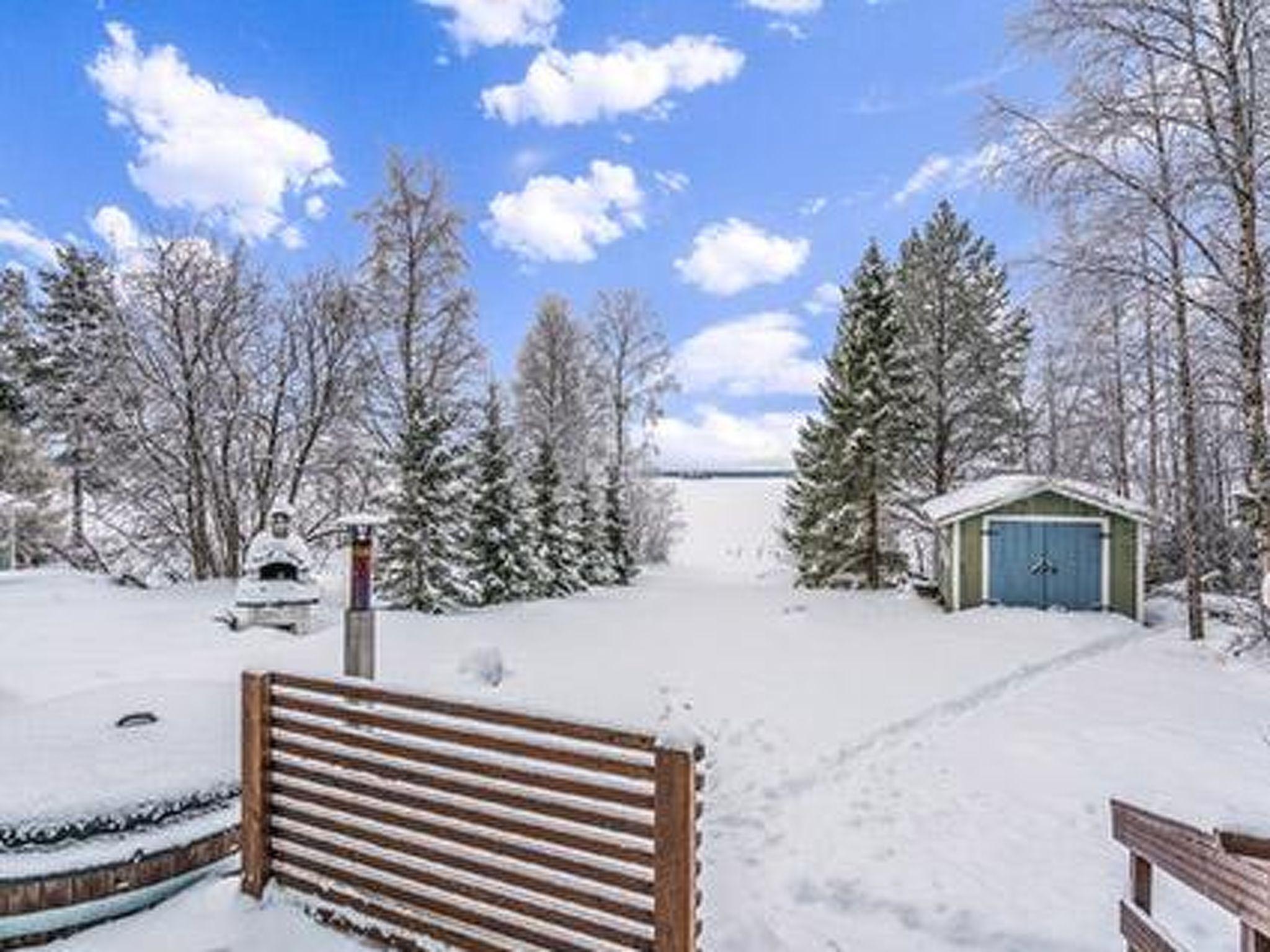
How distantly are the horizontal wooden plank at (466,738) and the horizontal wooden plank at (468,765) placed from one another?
1.9 inches

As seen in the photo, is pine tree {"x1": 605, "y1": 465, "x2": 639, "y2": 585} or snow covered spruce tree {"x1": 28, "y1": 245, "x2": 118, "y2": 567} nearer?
snow covered spruce tree {"x1": 28, "y1": 245, "x2": 118, "y2": 567}

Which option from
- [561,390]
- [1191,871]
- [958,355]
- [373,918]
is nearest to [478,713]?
[373,918]

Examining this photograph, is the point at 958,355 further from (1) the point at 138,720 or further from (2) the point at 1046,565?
(1) the point at 138,720

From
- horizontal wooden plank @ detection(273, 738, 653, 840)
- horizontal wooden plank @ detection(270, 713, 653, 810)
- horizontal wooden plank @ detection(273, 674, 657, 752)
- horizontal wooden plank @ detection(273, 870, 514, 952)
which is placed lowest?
horizontal wooden plank @ detection(273, 870, 514, 952)

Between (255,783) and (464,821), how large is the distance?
4.14 ft

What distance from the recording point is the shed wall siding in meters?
13.9

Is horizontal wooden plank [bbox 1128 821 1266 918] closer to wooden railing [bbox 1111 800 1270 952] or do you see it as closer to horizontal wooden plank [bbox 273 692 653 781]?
wooden railing [bbox 1111 800 1270 952]

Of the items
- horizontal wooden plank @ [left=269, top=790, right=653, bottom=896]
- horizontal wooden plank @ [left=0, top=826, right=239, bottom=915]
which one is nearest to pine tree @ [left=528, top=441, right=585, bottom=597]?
horizontal wooden plank @ [left=0, top=826, right=239, bottom=915]

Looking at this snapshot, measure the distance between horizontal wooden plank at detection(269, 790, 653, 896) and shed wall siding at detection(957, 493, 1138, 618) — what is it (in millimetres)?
13063

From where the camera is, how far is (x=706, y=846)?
189 inches

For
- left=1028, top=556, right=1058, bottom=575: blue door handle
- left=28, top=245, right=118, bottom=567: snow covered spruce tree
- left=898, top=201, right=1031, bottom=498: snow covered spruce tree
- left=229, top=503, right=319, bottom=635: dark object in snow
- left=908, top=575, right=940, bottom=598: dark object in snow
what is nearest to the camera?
left=229, top=503, right=319, bottom=635: dark object in snow

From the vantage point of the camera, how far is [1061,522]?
14.2m

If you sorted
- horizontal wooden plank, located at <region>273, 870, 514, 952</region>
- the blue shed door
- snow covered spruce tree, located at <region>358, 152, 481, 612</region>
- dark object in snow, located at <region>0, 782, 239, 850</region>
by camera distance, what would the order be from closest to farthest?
horizontal wooden plank, located at <region>273, 870, 514, 952</region>
dark object in snow, located at <region>0, 782, 239, 850</region>
the blue shed door
snow covered spruce tree, located at <region>358, 152, 481, 612</region>

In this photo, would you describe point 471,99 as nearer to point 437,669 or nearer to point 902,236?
point 437,669
